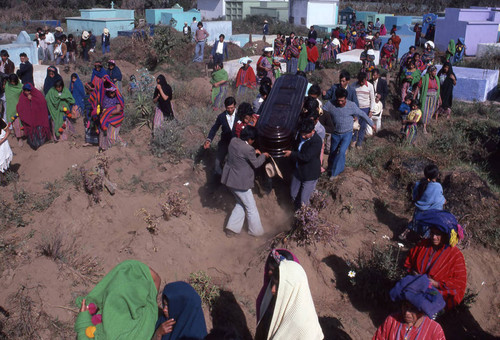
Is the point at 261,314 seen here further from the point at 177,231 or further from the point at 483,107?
the point at 483,107

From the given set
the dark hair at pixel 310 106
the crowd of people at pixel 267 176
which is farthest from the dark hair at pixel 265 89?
the dark hair at pixel 310 106

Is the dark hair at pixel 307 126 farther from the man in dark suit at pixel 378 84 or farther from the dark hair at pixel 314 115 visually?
the man in dark suit at pixel 378 84

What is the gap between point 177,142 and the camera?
7.98 metres

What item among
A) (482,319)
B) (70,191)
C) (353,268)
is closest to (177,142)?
(70,191)

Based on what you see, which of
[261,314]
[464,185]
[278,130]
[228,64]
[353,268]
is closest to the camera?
[261,314]

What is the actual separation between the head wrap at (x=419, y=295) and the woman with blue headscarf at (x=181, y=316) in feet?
4.94

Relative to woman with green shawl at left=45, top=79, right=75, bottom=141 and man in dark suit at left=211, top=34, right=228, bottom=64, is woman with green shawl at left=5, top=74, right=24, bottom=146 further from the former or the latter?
man in dark suit at left=211, top=34, right=228, bottom=64

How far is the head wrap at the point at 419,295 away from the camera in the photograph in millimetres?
3320

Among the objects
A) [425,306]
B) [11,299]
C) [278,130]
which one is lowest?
[11,299]

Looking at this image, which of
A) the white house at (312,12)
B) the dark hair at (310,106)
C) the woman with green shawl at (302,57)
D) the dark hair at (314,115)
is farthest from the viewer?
the white house at (312,12)

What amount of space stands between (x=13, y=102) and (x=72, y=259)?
486 centimetres

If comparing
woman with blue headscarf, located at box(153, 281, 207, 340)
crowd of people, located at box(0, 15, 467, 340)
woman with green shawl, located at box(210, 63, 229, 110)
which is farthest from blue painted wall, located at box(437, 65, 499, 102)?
woman with blue headscarf, located at box(153, 281, 207, 340)

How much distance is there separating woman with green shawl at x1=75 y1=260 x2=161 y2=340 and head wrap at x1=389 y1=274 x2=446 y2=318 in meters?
1.90

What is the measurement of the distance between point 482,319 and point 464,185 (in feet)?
7.59
